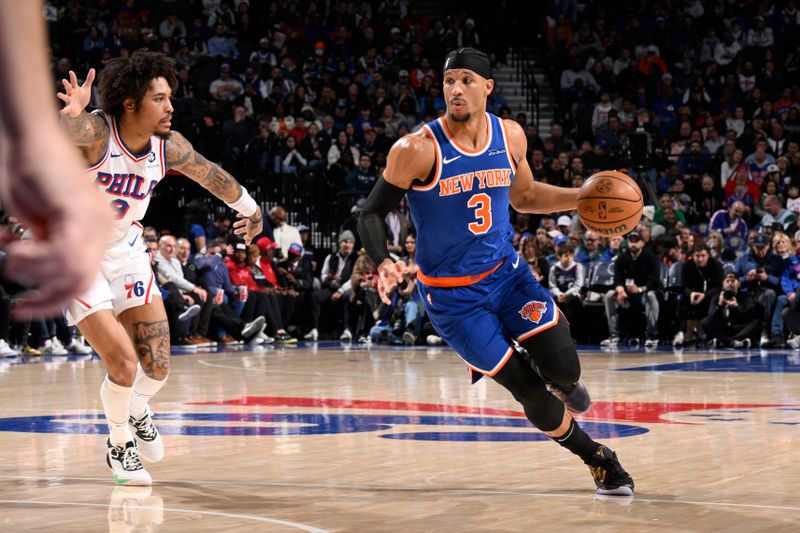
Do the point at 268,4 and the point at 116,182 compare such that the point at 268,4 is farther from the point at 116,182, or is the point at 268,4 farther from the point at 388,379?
the point at 116,182

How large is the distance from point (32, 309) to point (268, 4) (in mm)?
23792

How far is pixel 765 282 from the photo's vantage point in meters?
15.8

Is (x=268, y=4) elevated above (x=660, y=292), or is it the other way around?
(x=268, y=4)

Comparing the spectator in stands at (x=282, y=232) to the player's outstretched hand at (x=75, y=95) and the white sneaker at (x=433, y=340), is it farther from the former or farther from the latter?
the player's outstretched hand at (x=75, y=95)

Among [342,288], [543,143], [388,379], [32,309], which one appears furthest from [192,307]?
[32,309]

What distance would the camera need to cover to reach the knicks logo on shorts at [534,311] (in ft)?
17.7

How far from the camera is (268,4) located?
23812 millimetres

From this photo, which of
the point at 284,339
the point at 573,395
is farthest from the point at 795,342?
the point at 573,395

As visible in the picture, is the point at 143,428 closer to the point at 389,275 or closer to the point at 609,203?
the point at 389,275

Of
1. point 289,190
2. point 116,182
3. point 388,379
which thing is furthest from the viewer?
point 289,190

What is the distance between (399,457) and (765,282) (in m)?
10.6

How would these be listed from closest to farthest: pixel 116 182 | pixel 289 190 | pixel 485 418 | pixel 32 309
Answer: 1. pixel 32 309
2. pixel 116 182
3. pixel 485 418
4. pixel 289 190

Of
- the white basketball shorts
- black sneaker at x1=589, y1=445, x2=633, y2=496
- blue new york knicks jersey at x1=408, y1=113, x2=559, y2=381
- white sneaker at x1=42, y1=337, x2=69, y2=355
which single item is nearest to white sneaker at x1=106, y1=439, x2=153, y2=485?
the white basketball shorts

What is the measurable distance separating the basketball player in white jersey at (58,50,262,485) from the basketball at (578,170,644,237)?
2219 mm
